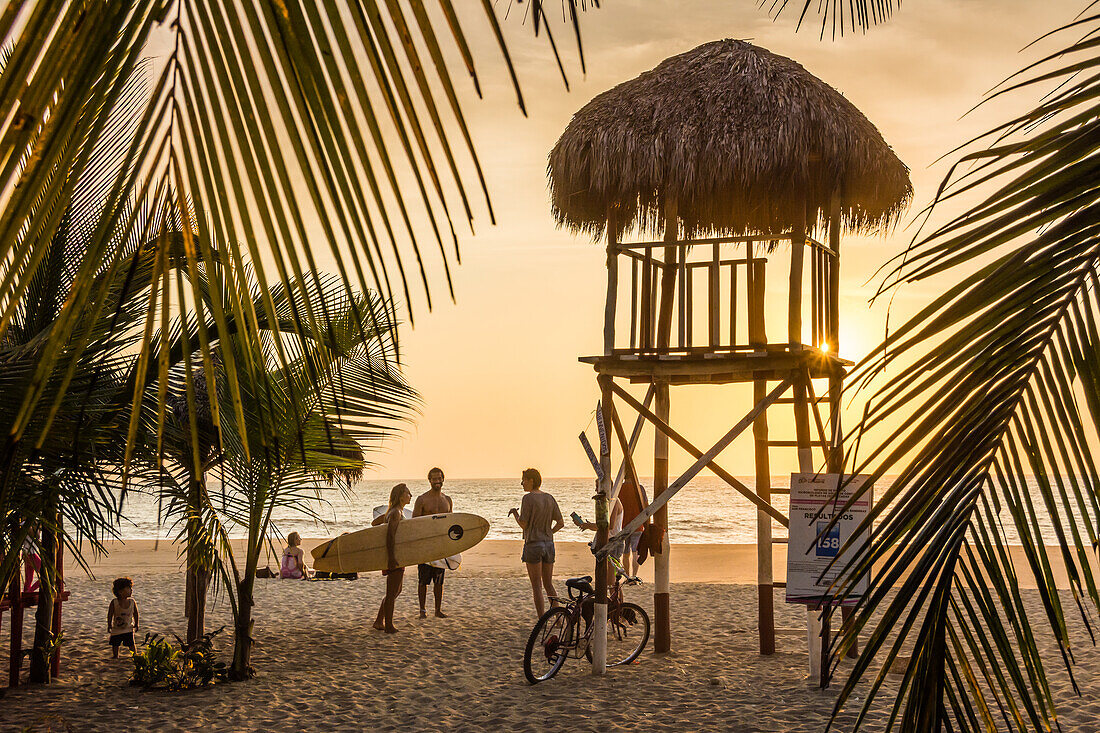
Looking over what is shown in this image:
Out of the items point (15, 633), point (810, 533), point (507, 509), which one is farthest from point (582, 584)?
point (507, 509)

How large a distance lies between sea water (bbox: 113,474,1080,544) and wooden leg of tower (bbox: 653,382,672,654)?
17.0m

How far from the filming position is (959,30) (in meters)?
2.34

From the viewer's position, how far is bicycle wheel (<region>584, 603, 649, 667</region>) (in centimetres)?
878

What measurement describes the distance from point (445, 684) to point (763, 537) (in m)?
3.10

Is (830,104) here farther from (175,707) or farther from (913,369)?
(913,369)

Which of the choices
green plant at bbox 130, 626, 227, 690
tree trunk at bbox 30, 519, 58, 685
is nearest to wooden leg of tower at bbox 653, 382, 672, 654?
green plant at bbox 130, 626, 227, 690

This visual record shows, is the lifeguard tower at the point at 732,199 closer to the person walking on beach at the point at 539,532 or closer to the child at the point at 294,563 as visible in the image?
the person walking on beach at the point at 539,532

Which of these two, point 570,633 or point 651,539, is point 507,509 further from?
point 570,633

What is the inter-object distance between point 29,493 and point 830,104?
7293 mm

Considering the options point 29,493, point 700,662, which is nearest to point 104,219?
point 29,493

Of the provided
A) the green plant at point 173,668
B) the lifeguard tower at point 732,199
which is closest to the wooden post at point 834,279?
the lifeguard tower at point 732,199

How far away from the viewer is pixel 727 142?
9.05m

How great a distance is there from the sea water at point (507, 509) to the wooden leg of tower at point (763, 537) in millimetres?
17435

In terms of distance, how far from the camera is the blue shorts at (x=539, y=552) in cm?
991
